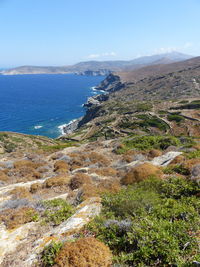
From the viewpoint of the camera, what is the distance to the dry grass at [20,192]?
10052mm

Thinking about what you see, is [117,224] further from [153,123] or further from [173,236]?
[153,123]

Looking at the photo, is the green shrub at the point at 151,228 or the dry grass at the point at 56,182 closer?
the green shrub at the point at 151,228

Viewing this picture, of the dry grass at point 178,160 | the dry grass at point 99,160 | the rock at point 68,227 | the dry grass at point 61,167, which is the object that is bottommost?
the dry grass at point 99,160

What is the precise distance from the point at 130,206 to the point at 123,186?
3.81 m

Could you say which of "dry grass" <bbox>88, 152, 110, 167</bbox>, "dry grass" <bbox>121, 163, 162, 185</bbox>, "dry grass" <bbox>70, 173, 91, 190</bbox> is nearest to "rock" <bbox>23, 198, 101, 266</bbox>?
"dry grass" <bbox>70, 173, 91, 190</bbox>

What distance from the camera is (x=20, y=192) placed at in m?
10.6

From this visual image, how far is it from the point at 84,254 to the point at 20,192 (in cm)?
718

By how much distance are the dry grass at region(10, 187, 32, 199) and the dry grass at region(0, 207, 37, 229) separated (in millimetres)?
1710

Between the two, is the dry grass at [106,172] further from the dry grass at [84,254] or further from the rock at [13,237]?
the dry grass at [84,254]

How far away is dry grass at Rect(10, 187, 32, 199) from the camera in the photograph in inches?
396

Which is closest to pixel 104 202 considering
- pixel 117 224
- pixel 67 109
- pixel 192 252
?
pixel 117 224

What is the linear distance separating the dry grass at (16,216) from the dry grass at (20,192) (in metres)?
1.71

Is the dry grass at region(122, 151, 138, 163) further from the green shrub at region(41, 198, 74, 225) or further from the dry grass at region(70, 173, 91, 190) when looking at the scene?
the green shrub at region(41, 198, 74, 225)

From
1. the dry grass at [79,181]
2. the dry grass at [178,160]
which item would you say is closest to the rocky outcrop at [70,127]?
the dry grass at [178,160]
